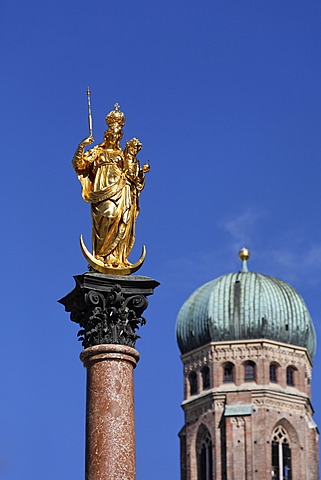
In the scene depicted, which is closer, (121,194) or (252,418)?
(121,194)

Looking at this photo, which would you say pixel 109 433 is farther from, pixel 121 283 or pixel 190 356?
pixel 190 356

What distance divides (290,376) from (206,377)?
616 centimetres

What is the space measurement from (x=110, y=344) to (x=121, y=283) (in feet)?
3.15

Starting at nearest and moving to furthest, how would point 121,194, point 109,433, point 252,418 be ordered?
1. point 109,433
2. point 121,194
3. point 252,418

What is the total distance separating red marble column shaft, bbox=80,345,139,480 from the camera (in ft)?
81.4

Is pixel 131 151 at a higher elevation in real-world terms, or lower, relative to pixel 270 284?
lower

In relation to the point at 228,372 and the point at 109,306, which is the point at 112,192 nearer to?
the point at 109,306

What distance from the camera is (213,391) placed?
121062mm

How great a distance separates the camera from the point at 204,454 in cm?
12275

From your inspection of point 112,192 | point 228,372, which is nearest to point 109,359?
point 112,192

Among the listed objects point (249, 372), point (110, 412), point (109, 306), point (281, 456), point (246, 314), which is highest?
point (246, 314)

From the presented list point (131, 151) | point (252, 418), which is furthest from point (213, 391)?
point (131, 151)

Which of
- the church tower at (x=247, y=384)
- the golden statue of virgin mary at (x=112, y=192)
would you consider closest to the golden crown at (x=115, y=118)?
Result: the golden statue of virgin mary at (x=112, y=192)

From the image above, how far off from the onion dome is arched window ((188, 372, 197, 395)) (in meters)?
2.04
